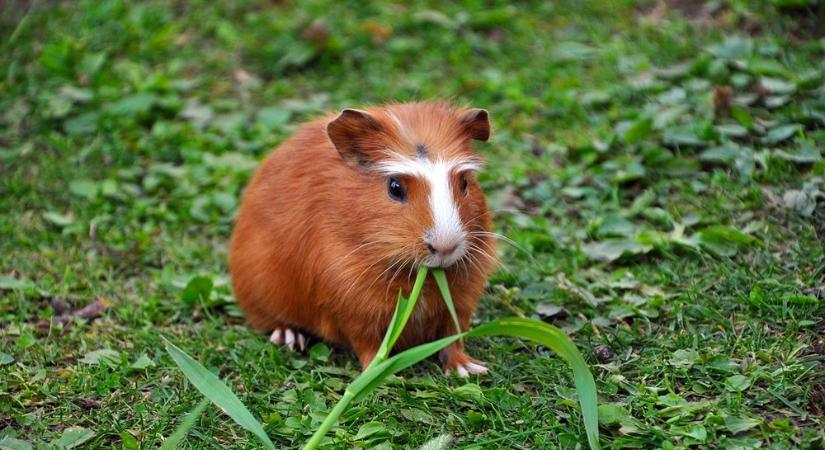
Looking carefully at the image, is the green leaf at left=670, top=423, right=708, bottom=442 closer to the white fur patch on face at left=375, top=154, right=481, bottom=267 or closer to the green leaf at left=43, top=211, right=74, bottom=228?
the white fur patch on face at left=375, top=154, right=481, bottom=267

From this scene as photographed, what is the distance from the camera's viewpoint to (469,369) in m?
4.41

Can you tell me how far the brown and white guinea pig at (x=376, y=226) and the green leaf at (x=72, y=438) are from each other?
1132 mm

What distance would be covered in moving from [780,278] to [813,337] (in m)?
0.52

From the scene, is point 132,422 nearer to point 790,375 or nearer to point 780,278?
point 790,375

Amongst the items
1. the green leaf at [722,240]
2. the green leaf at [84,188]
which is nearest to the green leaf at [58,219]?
Answer: the green leaf at [84,188]

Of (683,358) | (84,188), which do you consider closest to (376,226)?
(683,358)

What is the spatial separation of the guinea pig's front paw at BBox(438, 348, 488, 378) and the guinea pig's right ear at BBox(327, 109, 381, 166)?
3.07 feet

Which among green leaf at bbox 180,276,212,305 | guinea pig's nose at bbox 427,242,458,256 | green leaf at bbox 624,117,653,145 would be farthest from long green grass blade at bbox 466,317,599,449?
green leaf at bbox 624,117,653,145

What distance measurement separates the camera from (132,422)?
159 inches

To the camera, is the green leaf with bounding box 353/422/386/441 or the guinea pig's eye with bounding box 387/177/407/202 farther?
the guinea pig's eye with bounding box 387/177/407/202

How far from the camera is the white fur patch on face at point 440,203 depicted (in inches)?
153

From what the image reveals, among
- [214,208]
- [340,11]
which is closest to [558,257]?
[214,208]

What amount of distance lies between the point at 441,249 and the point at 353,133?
2.28ft

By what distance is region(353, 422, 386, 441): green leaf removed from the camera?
3.86 meters
